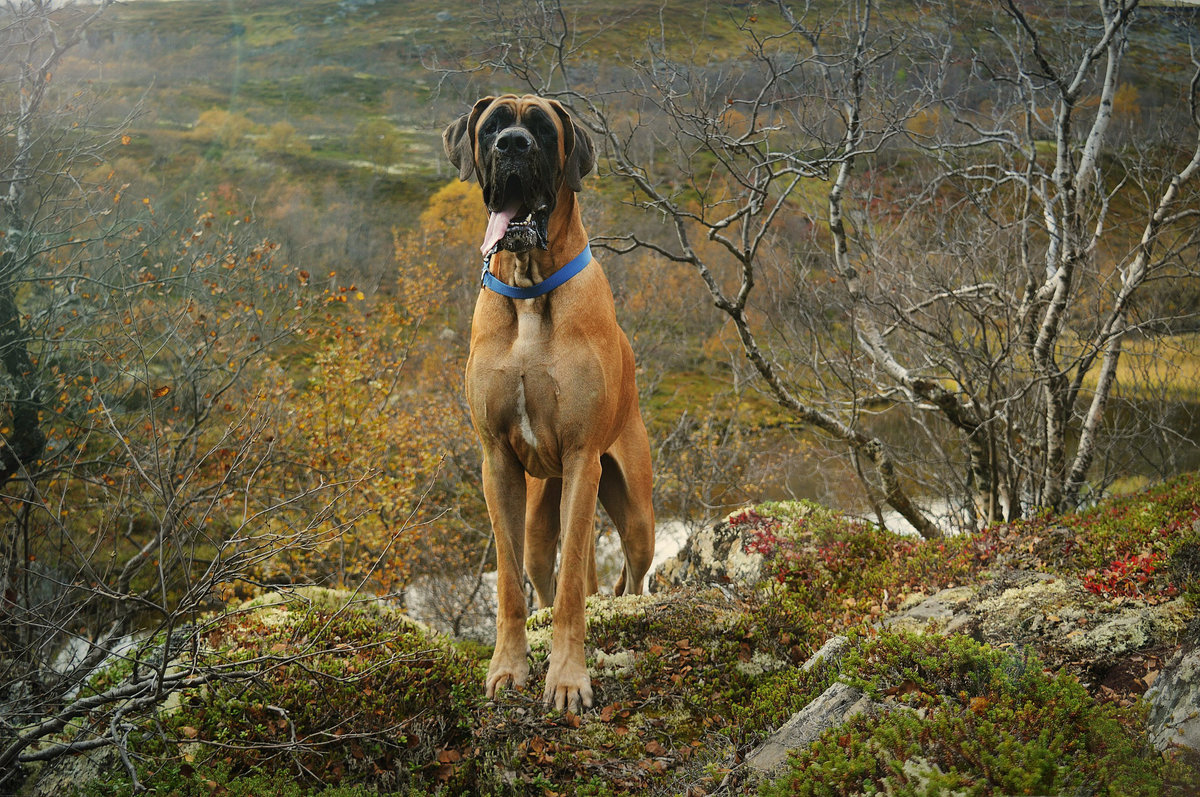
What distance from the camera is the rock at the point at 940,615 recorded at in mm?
4652

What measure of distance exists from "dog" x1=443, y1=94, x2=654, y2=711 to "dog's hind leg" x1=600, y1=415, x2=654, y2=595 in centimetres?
71

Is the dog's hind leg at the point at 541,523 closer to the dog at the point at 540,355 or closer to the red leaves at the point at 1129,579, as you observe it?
the dog at the point at 540,355

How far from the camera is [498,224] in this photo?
3.81m

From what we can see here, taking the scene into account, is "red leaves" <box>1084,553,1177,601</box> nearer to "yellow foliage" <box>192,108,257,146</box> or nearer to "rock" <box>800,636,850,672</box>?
"rock" <box>800,636,850,672</box>

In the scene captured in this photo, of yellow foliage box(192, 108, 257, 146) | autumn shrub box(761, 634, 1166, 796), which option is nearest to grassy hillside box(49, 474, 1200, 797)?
autumn shrub box(761, 634, 1166, 796)

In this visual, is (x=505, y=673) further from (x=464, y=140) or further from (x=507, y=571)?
(x=464, y=140)

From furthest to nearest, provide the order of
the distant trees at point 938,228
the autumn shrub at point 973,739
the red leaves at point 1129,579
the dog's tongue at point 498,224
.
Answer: the distant trees at point 938,228
the red leaves at point 1129,579
the dog's tongue at point 498,224
the autumn shrub at point 973,739

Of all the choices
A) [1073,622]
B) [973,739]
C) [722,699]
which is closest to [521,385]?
[722,699]

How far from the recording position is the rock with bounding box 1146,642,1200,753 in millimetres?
2420

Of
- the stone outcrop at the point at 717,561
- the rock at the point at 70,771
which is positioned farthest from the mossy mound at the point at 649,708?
the rock at the point at 70,771

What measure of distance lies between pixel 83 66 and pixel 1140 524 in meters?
18.0

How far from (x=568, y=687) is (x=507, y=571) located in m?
0.66

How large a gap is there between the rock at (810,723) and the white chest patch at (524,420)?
179 cm

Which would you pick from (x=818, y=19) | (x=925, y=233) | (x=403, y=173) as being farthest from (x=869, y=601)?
(x=403, y=173)
